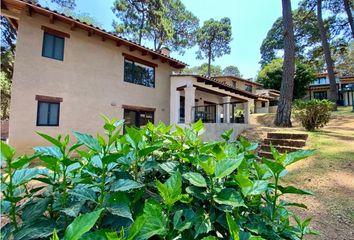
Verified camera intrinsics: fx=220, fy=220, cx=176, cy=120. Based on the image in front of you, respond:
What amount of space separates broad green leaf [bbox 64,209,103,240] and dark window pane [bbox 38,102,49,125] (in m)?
9.73

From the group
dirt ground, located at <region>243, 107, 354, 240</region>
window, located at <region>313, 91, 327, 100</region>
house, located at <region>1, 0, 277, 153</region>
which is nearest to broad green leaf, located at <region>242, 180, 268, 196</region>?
dirt ground, located at <region>243, 107, 354, 240</region>

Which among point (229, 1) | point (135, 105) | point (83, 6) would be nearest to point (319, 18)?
point (229, 1)

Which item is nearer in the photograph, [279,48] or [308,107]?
[308,107]

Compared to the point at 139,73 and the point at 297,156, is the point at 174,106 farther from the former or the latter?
the point at 297,156

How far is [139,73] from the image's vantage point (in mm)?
12641

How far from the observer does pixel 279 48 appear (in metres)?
37.8

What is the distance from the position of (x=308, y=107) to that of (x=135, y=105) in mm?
8325

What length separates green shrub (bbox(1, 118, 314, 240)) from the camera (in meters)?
0.76

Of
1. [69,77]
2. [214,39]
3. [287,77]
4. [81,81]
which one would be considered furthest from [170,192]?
[214,39]

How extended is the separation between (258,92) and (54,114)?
25.4 meters

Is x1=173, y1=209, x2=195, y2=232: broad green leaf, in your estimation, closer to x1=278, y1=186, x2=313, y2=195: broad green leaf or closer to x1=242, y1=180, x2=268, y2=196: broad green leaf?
x1=242, y1=180, x2=268, y2=196: broad green leaf

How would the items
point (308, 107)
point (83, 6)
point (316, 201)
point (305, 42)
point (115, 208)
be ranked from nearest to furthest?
point (115, 208) → point (316, 201) → point (308, 107) → point (83, 6) → point (305, 42)

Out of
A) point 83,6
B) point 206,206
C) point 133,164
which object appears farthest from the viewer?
point 83,6

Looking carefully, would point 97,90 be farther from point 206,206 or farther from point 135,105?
point 206,206
